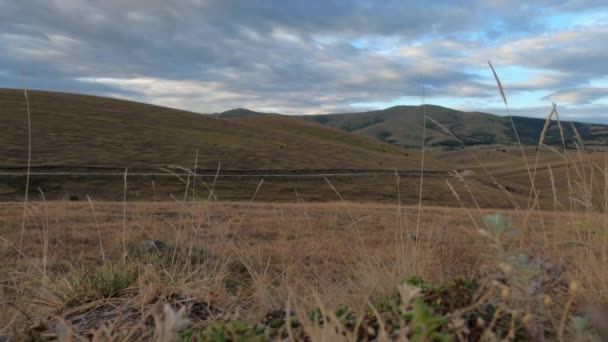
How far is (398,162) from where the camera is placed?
61781 mm

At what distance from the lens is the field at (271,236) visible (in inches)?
62.5

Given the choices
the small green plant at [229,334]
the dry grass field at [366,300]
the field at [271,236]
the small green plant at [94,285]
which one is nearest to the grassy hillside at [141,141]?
the field at [271,236]

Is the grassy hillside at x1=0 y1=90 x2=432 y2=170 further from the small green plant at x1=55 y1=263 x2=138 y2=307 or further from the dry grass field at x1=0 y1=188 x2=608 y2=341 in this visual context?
the dry grass field at x1=0 y1=188 x2=608 y2=341

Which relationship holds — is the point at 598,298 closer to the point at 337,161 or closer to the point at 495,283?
the point at 495,283

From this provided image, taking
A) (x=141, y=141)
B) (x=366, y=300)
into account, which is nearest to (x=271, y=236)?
(x=366, y=300)

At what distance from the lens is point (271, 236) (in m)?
9.44

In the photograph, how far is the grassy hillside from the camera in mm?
40188

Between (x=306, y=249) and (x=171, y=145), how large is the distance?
1744 inches

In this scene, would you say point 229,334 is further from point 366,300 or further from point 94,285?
point 94,285

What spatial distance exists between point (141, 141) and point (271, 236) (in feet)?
139

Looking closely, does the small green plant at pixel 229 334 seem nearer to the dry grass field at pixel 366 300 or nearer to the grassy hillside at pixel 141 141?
the dry grass field at pixel 366 300

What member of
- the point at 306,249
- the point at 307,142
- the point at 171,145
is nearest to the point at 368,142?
the point at 307,142

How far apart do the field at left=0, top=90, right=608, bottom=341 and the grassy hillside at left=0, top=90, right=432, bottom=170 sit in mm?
328

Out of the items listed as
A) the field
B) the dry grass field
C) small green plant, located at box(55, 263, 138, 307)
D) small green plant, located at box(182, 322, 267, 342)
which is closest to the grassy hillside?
the field
